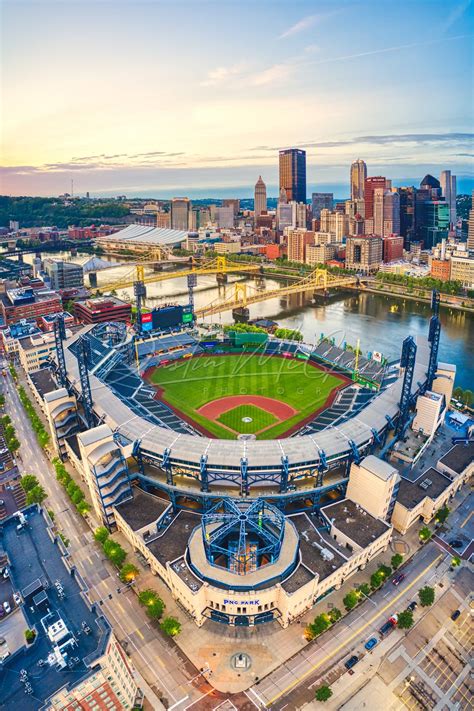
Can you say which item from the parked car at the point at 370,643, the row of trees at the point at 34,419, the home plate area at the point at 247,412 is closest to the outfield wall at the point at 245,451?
the home plate area at the point at 247,412

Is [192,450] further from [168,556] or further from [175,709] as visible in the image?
[175,709]

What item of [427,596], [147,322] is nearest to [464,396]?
[427,596]

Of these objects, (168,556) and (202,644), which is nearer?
(202,644)

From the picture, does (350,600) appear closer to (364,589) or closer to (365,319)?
(364,589)

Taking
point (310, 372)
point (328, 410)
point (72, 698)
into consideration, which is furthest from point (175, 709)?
point (310, 372)

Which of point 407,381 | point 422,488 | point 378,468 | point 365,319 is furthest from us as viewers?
point 365,319

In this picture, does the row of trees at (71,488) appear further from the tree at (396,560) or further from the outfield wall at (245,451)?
the tree at (396,560)

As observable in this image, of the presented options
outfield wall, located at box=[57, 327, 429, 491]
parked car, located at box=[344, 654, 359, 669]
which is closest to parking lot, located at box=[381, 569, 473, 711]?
parked car, located at box=[344, 654, 359, 669]
